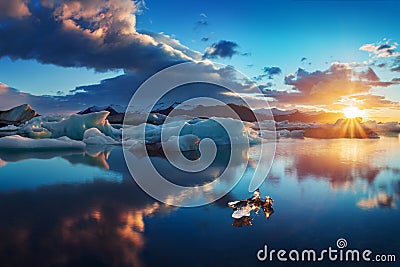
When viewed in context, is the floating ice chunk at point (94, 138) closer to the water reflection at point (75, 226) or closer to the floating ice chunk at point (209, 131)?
the floating ice chunk at point (209, 131)

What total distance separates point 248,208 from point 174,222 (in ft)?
3.85

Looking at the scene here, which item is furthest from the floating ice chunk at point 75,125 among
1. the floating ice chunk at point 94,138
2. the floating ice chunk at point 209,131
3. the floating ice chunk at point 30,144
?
the floating ice chunk at point 209,131

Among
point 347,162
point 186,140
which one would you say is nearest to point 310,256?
point 347,162

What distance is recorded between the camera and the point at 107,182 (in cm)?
598

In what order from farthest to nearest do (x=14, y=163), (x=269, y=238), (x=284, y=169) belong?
(x=14, y=163) < (x=284, y=169) < (x=269, y=238)

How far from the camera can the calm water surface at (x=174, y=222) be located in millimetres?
2877

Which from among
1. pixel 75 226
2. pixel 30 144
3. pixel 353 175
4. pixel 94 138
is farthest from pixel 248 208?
pixel 94 138

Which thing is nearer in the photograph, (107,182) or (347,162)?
(107,182)

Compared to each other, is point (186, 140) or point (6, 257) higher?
point (186, 140)

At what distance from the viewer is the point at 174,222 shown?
145 inches

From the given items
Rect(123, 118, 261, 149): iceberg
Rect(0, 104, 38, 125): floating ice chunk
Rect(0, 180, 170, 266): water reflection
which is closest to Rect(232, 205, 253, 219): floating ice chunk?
Rect(0, 180, 170, 266): water reflection

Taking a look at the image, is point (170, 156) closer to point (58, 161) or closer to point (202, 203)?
point (58, 161)

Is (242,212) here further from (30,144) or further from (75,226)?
(30,144)

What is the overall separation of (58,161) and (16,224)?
539 centimetres
